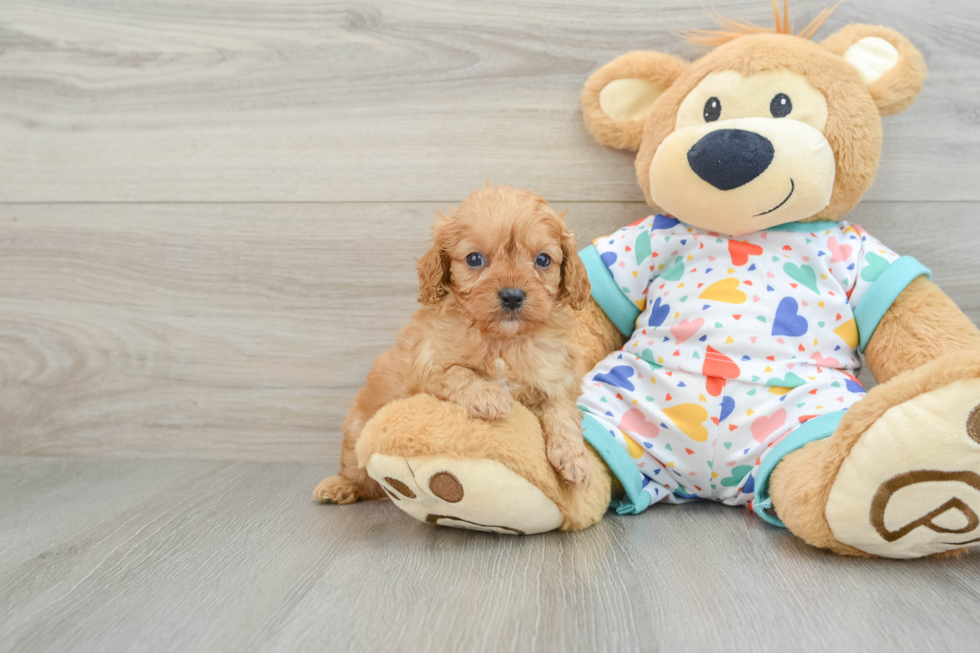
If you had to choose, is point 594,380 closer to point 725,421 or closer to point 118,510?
point 725,421

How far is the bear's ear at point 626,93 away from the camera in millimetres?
1514

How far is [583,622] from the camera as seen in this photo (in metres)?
0.91

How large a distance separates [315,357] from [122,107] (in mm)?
834

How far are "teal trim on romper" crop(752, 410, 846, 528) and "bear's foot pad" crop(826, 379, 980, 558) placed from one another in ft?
0.47

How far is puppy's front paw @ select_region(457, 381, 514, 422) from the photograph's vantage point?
1146 mm

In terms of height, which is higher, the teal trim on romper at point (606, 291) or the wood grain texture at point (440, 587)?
the teal trim on romper at point (606, 291)

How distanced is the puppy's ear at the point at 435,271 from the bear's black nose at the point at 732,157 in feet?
1.66

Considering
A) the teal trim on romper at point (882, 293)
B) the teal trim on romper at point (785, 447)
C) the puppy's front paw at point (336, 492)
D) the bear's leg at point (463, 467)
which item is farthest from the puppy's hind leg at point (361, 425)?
the teal trim on romper at point (882, 293)

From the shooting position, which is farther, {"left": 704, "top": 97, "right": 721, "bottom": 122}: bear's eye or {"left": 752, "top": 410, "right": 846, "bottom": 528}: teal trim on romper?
{"left": 704, "top": 97, "right": 721, "bottom": 122}: bear's eye

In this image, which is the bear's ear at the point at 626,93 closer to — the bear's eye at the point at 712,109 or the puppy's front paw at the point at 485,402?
the bear's eye at the point at 712,109

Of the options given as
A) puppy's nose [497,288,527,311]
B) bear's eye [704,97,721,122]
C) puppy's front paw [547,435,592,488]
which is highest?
bear's eye [704,97,721,122]

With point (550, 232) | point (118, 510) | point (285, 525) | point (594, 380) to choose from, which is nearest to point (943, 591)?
point (594, 380)

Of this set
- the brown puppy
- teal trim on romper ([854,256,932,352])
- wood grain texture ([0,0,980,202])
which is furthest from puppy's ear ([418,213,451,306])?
teal trim on romper ([854,256,932,352])

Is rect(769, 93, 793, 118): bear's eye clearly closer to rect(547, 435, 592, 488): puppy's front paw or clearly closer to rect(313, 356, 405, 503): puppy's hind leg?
rect(547, 435, 592, 488): puppy's front paw
